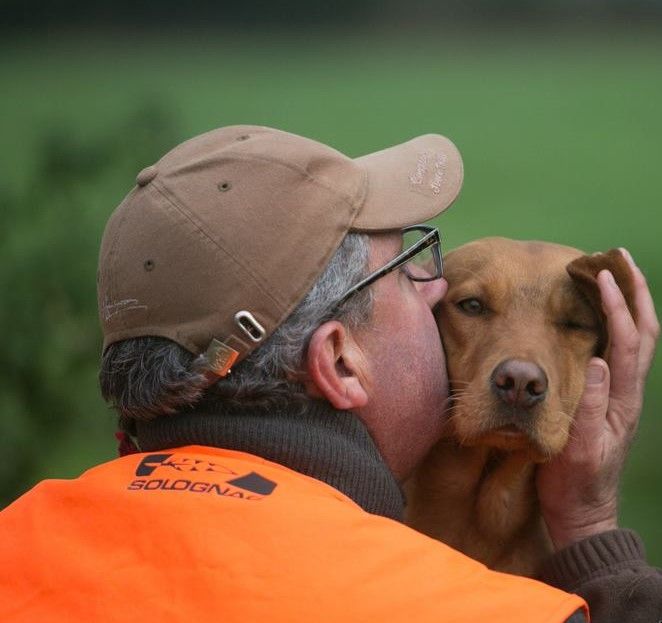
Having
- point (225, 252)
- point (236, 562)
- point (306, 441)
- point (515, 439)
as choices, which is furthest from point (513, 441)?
point (236, 562)

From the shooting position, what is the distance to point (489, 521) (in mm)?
3232

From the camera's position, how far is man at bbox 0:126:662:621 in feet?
5.48

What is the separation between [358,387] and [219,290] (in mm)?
348

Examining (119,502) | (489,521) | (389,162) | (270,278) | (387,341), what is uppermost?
(389,162)

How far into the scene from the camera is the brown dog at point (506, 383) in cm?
282

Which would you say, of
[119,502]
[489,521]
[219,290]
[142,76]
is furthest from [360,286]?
[142,76]

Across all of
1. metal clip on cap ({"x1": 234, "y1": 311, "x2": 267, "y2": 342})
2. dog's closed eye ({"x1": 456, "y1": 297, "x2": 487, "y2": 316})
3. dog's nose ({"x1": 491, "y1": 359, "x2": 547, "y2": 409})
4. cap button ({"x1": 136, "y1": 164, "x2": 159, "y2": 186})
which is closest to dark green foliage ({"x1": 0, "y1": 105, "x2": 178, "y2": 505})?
dog's closed eye ({"x1": 456, "y1": 297, "x2": 487, "y2": 316})

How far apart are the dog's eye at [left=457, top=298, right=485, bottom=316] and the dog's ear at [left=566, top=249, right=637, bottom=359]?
27 centimetres

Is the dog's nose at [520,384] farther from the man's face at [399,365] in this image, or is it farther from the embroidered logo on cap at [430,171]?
the embroidered logo on cap at [430,171]

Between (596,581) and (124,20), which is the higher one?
(124,20)

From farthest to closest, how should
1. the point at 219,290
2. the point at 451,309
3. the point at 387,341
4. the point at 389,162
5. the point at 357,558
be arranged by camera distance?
the point at 451,309 < the point at 389,162 < the point at 387,341 < the point at 219,290 < the point at 357,558

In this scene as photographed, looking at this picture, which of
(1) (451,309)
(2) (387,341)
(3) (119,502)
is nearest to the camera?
(3) (119,502)

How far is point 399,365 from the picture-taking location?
2301 mm

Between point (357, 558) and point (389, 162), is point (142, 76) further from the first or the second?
point (357, 558)
